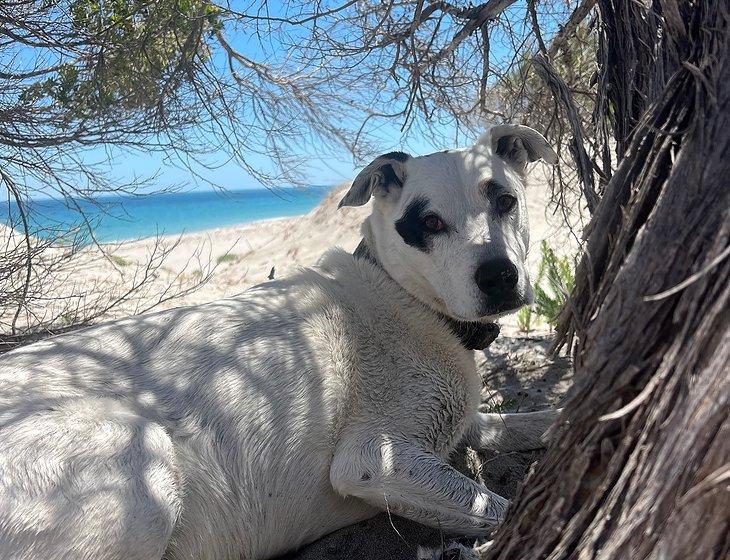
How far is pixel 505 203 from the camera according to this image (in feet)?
11.6

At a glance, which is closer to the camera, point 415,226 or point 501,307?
point 501,307

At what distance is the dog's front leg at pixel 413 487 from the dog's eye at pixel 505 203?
1378 mm

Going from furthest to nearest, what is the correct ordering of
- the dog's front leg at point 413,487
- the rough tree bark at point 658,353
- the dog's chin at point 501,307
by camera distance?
1. the dog's chin at point 501,307
2. the dog's front leg at point 413,487
3. the rough tree bark at point 658,353

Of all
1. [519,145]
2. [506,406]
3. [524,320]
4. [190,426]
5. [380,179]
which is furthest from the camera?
[524,320]

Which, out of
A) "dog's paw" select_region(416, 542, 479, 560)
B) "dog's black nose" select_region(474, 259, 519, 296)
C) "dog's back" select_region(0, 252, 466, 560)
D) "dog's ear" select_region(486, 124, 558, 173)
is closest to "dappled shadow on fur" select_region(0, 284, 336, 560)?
"dog's back" select_region(0, 252, 466, 560)

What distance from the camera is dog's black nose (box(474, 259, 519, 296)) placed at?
3.14 m

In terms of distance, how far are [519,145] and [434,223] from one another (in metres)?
0.91

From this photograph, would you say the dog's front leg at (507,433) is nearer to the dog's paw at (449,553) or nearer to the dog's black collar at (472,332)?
the dog's black collar at (472,332)

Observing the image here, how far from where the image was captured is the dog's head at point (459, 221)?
3209 mm

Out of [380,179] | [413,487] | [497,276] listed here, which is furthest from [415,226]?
[413,487]

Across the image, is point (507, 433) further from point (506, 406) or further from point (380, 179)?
point (380, 179)

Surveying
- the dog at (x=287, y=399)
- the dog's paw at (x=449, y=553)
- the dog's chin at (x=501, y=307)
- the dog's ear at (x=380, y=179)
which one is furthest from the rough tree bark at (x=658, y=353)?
the dog's ear at (x=380, y=179)

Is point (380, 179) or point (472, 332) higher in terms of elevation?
point (380, 179)

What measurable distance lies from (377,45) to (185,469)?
11.9 ft
